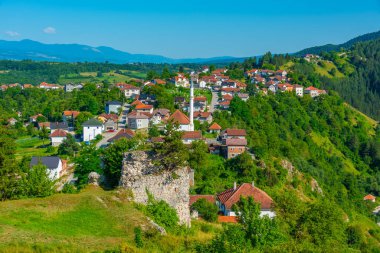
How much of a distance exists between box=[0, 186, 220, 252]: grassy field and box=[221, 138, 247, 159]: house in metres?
34.7

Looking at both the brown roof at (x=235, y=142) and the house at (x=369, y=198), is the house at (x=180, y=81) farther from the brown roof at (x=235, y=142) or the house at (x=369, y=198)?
the brown roof at (x=235, y=142)

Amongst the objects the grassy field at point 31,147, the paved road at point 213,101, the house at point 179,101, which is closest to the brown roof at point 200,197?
the grassy field at point 31,147

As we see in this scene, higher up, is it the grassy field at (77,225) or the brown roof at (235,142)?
the grassy field at (77,225)

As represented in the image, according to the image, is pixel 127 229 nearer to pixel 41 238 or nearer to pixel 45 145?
pixel 41 238

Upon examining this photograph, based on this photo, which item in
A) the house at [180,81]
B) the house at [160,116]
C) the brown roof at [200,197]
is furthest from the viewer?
the house at [180,81]

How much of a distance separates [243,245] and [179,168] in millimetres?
4556

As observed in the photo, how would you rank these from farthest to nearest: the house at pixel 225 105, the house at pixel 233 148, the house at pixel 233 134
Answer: the house at pixel 225 105
the house at pixel 233 134
the house at pixel 233 148

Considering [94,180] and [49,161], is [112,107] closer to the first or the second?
[49,161]

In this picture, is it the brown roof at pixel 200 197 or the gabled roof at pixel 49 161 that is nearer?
the brown roof at pixel 200 197

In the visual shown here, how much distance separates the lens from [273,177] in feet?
159

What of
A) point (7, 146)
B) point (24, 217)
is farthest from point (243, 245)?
point (7, 146)

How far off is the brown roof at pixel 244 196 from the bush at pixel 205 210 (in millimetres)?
4603

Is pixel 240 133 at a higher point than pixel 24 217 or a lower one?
A: lower

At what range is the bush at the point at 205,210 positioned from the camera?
29259 millimetres
